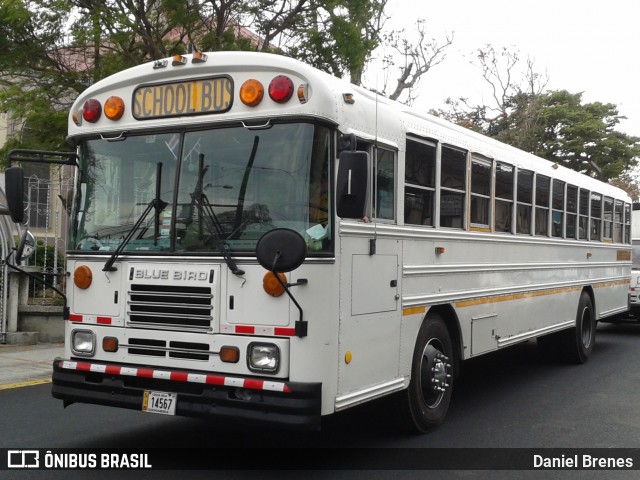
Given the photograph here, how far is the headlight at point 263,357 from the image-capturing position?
4.72 m

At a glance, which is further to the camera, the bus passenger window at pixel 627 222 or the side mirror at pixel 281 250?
the bus passenger window at pixel 627 222

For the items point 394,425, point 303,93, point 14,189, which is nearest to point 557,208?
point 394,425

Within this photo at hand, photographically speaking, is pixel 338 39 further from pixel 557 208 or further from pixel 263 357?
pixel 263 357

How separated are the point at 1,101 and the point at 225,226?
8.61 metres

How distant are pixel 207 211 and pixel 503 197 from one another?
3977 mm

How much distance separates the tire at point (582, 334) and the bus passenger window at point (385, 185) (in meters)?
5.70

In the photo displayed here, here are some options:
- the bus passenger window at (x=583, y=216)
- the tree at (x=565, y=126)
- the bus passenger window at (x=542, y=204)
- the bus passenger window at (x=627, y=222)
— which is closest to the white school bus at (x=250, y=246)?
the bus passenger window at (x=542, y=204)

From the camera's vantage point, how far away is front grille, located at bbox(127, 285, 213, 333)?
16.2 feet

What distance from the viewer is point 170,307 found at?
5.06 meters

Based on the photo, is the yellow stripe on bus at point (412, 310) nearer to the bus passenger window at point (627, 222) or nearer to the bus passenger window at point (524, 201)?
the bus passenger window at point (524, 201)

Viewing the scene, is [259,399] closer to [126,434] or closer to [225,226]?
[225,226]

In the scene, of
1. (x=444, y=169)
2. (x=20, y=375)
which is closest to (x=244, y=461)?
(x=444, y=169)

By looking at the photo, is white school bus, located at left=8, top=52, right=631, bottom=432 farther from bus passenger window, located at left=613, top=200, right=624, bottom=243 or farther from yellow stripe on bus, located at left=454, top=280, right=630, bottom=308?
bus passenger window, located at left=613, top=200, right=624, bottom=243

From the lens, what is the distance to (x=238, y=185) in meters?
4.94
